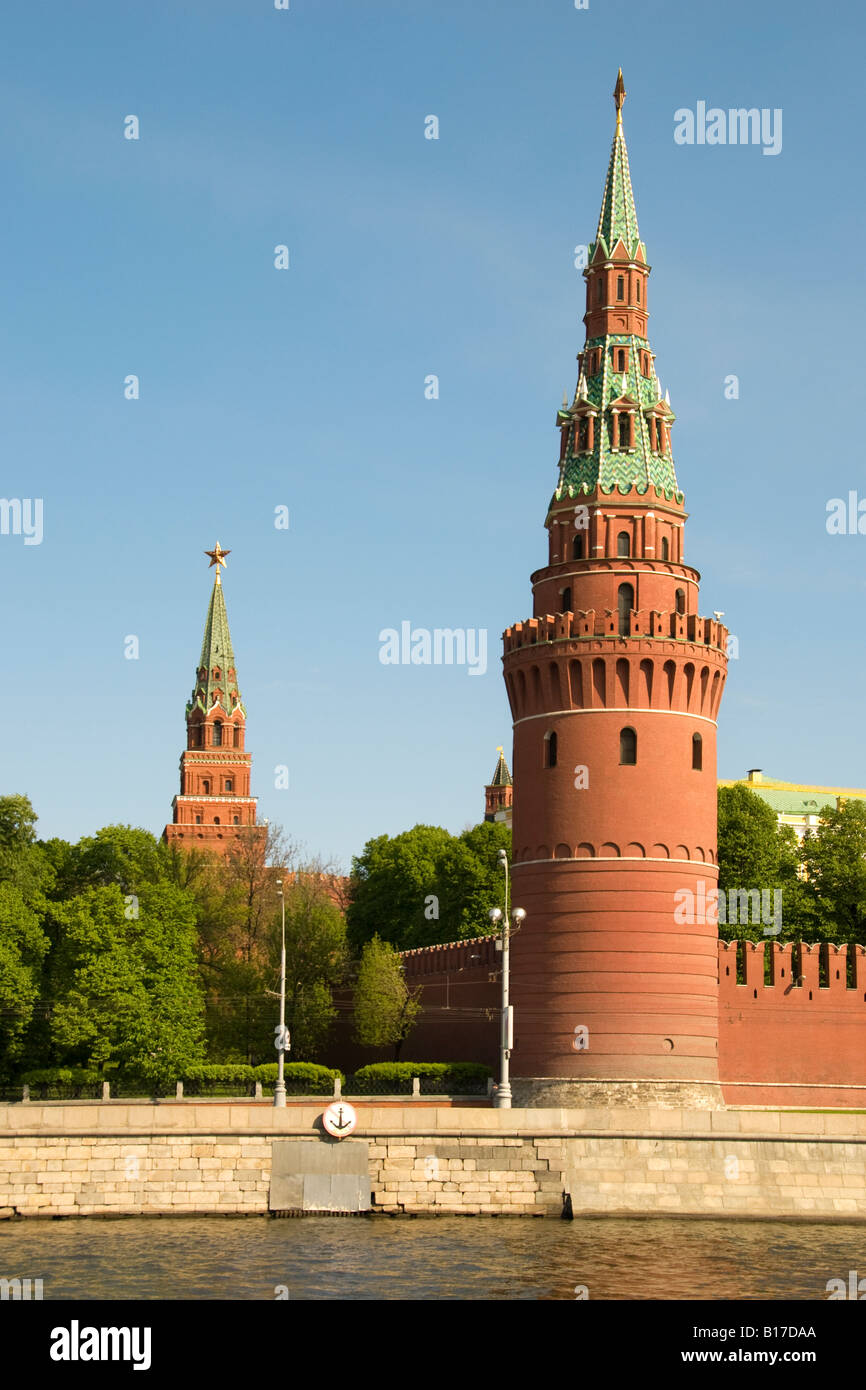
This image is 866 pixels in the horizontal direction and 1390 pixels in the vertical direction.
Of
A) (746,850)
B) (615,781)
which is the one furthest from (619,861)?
(746,850)

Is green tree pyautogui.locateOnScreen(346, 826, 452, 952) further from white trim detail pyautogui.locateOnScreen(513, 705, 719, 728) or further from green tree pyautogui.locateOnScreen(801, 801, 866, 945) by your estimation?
white trim detail pyautogui.locateOnScreen(513, 705, 719, 728)

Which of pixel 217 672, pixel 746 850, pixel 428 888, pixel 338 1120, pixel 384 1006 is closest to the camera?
pixel 338 1120

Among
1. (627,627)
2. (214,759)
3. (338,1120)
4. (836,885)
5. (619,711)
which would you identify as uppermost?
(214,759)

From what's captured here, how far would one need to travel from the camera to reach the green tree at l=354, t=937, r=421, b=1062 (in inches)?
2643

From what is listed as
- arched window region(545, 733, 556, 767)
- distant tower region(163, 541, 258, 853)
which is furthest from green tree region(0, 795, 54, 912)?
distant tower region(163, 541, 258, 853)

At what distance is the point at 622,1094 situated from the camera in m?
50.5

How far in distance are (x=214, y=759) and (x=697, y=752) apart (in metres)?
75.6

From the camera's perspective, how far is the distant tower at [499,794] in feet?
470

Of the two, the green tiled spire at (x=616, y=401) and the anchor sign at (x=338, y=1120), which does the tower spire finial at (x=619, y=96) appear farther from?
the anchor sign at (x=338, y=1120)

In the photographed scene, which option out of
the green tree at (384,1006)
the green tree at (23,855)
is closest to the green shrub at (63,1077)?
the green tree at (23,855)

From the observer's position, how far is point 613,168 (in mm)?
58875

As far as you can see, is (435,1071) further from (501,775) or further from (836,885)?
(501,775)

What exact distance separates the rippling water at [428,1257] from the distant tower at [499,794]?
10328 centimetres
